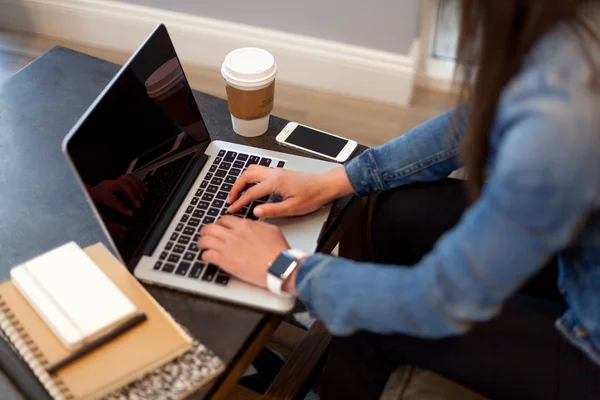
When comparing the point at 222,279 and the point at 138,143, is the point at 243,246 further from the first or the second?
the point at 138,143

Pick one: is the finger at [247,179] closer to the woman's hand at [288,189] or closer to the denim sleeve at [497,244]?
the woman's hand at [288,189]

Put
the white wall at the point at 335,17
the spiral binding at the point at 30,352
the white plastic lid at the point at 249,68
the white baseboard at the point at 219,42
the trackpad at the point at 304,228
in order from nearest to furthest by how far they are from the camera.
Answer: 1. the spiral binding at the point at 30,352
2. the trackpad at the point at 304,228
3. the white plastic lid at the point at 249,68
4. the white wall at the point at 335,17
5. the white baseboard at the point at 219,42

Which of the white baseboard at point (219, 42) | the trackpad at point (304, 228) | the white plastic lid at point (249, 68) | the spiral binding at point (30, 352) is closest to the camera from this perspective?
the spiral binding at point (30, 352)

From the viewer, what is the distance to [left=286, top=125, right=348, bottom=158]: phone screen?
1.13m

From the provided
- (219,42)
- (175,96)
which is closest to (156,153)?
(175,96)

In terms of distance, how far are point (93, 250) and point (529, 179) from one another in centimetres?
64

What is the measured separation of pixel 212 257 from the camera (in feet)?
2.89

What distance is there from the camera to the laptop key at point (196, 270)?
0.89 metres

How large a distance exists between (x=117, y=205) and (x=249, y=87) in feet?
1.15

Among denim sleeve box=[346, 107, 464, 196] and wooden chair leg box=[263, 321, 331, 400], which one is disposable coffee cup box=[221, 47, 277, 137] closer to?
denim sleeve box=[346, 107, 464, 196]

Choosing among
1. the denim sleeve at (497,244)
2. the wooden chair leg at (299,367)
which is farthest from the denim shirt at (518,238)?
the wooden chair leg at (299,367)

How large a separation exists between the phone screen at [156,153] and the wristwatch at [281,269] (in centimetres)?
27

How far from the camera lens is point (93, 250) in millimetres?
906

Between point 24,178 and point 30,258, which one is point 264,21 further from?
point 30,258
